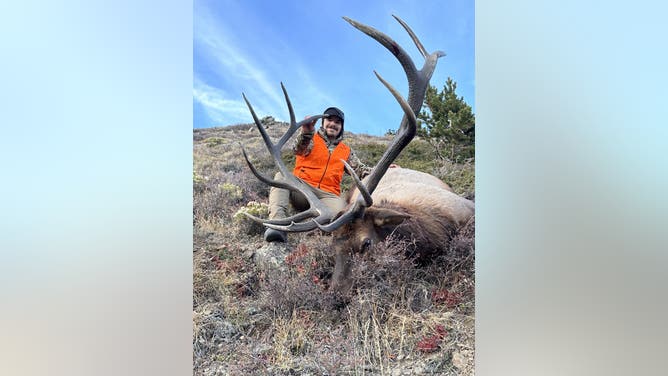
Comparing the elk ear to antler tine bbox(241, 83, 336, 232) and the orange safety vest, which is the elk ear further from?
the orange safety vest

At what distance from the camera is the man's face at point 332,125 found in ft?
9.17

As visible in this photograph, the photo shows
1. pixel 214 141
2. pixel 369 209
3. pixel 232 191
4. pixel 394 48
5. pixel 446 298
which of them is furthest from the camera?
pixel 232 191

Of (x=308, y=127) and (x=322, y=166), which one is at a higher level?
(x=308, y=127)

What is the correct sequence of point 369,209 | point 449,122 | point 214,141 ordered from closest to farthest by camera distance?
point 369,209, point 449,122, point 214,141

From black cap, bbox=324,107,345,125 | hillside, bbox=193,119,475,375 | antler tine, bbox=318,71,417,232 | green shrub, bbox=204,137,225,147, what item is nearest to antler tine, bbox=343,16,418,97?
antler tine, bbox=318,71,417,232

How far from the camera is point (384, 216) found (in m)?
2.43

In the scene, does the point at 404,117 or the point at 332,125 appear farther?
the point at 332,125

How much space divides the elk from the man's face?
0.14m

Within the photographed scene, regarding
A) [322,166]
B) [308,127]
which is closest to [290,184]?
[322,166]

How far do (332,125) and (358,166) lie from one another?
0.32 metres

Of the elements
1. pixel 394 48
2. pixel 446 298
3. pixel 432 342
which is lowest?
pixel 432 342

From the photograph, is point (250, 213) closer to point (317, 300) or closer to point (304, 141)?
point (304, 141)

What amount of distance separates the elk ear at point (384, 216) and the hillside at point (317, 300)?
13 centimetres
